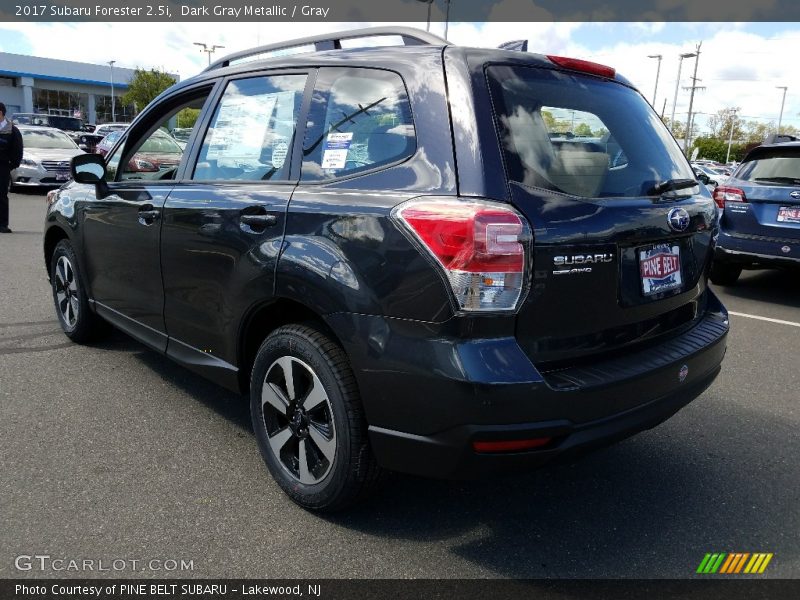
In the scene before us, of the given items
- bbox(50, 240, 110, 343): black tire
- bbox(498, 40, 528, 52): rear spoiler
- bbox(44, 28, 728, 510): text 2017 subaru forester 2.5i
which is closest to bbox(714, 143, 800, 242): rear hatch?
bbox(44, 28, 728, 510): text 2017 subaru forester 2.5i

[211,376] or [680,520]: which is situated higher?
[211,376]

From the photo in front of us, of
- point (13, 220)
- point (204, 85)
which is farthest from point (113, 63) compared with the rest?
point (204, 85)

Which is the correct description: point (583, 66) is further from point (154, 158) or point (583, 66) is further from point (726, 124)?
point (726, 124)

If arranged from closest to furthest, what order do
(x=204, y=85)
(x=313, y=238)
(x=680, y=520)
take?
(x=313, y=238) → (x=680, y=520) → (x=204, y=85)

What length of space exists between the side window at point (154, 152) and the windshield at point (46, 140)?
14.4 meters

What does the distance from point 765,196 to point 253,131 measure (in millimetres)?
5694

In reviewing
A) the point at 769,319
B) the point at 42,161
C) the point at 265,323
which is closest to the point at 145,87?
the point at 42,161

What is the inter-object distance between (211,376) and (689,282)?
7.31 ft

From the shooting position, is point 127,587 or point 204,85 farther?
point 204,85

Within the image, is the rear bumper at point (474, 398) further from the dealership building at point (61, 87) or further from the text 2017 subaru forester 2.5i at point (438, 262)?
the dealership building at point (61, 87)

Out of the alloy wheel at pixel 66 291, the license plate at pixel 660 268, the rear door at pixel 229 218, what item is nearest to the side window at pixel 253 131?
the rear door at pixel 229 218

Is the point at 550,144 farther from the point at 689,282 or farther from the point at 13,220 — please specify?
the point at 13,220

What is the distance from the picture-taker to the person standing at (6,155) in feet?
33.1

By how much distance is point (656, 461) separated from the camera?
3309 mm
